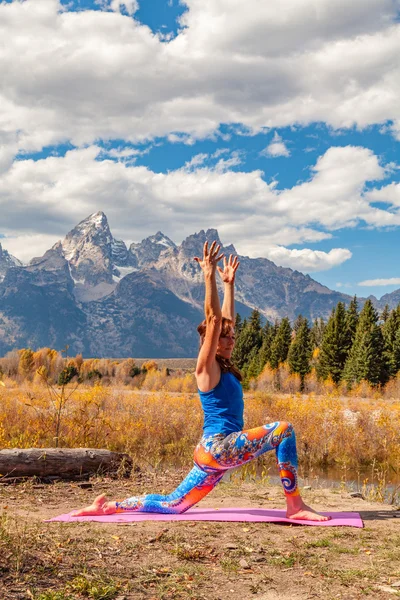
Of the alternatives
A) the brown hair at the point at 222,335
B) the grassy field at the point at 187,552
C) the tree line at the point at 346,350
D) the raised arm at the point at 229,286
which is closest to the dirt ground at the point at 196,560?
the grassy field at the point at 187,552

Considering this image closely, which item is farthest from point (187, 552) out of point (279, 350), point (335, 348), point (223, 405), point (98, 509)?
point (279, 350)

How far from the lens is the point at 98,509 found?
265 inches

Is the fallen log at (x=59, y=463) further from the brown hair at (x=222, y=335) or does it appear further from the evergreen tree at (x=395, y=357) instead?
the evergreen tree at (x=395, y=357)

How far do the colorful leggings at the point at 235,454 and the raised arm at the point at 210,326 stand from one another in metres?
0.63

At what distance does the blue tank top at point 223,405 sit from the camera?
620 cm

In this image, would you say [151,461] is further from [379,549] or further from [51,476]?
[379,549]

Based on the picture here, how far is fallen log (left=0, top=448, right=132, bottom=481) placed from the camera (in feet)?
30.0

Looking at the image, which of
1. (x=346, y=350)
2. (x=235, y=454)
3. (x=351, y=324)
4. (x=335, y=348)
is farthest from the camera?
(x=351, y=324)

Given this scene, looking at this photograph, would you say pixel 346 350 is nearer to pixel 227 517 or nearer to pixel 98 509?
pixel 227 517

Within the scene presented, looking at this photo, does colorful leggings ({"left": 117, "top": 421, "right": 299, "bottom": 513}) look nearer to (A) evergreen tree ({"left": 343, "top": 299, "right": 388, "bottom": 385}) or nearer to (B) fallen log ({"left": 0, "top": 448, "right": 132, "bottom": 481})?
(B) fallen log ({"left": 0, "top": 448, "right": 132, "bottom": 481})

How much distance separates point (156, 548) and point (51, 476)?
4.38m

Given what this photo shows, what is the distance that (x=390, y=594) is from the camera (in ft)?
14.2

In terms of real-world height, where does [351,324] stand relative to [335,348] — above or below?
above

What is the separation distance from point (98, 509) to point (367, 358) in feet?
166
